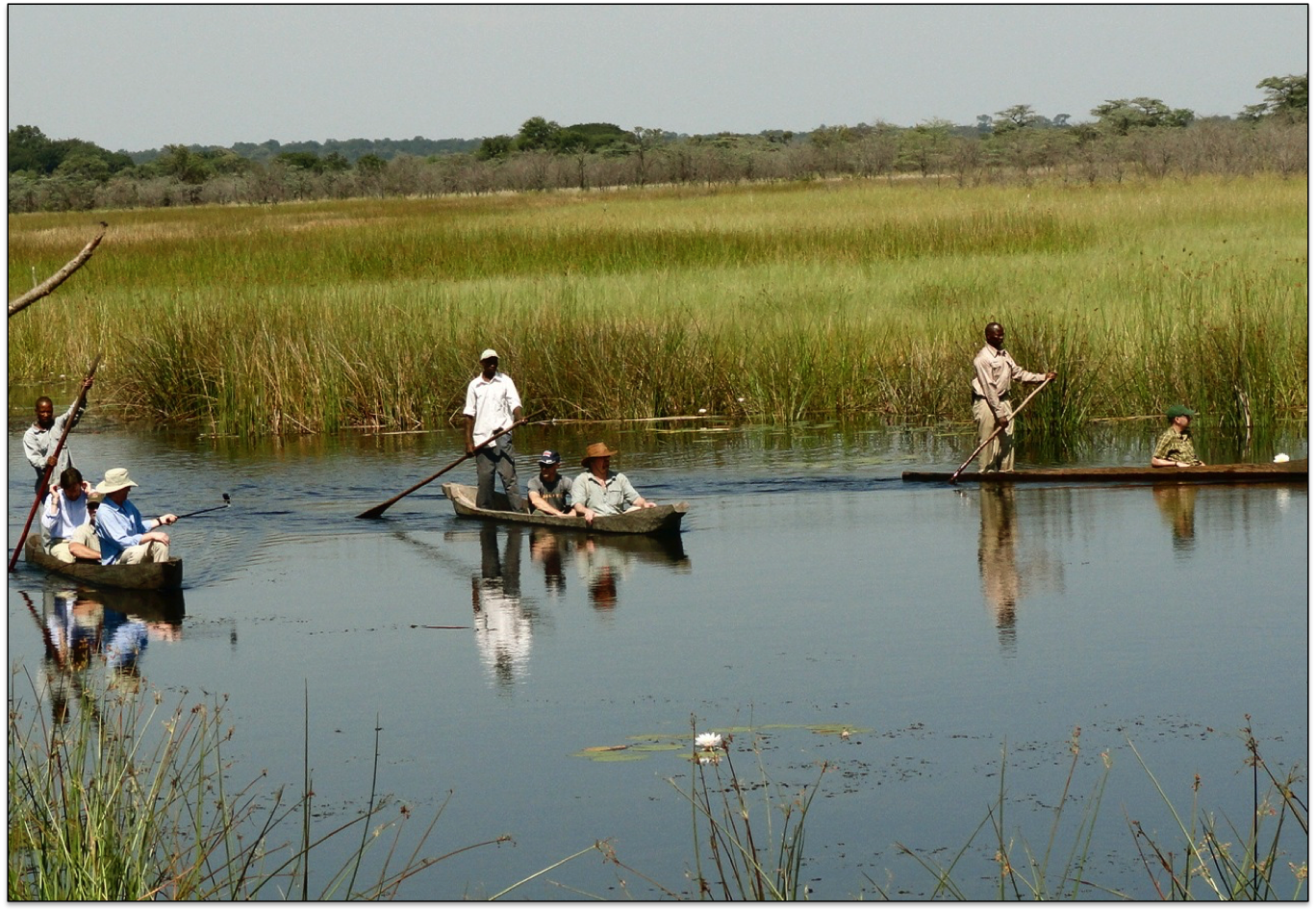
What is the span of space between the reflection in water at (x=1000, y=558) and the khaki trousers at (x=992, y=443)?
27cm

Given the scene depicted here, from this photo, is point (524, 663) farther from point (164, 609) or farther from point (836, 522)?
point (836, 522)

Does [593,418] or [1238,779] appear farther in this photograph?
[593,418]

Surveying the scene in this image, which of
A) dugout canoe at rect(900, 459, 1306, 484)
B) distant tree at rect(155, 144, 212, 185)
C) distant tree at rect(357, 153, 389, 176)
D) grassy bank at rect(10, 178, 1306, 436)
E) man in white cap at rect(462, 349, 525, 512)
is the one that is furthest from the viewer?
distant tree at rect(155, 144, 212, 185)

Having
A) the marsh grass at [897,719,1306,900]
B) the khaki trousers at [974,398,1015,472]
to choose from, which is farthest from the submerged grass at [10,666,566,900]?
the khaki trousers at [974,398,1015,472]

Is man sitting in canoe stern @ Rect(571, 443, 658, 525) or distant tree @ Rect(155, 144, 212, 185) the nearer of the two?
man sitting in canoe stern @ Rect(571, 443, 658, 525)

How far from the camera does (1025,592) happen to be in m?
13.8

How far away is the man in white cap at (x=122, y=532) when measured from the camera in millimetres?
14422

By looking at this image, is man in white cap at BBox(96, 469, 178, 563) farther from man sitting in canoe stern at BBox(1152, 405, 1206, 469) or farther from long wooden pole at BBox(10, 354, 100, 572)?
man sitting in canoe stern at BBox(1152, 405, 1206, 469)

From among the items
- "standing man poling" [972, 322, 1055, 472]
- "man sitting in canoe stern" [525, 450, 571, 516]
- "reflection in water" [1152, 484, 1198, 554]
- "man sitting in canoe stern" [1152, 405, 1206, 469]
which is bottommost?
"reflection in water" [1152, 484, 1198, 554]

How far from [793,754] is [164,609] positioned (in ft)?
21.6

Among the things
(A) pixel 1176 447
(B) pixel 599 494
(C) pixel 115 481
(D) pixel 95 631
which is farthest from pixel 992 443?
(D) pixel 95 631

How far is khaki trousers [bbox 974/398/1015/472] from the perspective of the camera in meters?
18.5

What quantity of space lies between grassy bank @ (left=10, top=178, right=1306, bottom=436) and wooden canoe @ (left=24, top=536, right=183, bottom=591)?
10598mm
